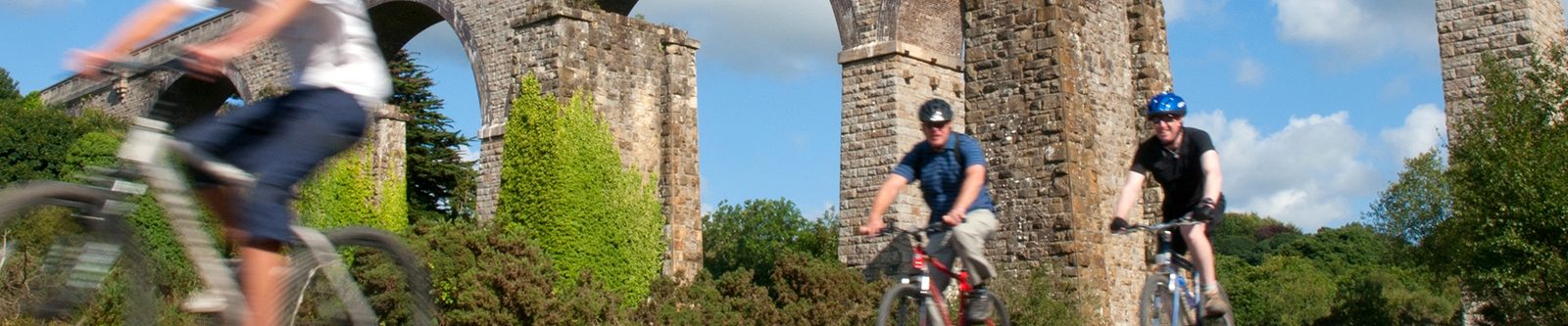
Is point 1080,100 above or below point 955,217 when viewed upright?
above

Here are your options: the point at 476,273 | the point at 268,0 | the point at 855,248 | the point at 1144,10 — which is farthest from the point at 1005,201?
the point at 268,0

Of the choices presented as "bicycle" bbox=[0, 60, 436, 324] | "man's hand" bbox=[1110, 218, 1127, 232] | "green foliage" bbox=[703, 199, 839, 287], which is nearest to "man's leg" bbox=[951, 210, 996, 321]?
"man's hand" bbox=[1110, 218, 1127, 232]

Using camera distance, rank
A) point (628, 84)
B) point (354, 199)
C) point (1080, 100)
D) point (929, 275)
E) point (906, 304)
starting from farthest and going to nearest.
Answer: point (354, 199) → point (628, 84) → point (1080, 100) → point (929, 275) → point (906, 304)

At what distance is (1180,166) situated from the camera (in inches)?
246

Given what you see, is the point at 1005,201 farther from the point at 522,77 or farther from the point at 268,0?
the point at 268,0

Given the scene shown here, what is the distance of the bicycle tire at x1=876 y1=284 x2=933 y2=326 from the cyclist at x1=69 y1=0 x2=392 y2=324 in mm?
2288

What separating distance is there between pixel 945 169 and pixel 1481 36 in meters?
12.2

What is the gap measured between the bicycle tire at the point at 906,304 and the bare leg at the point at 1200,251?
108 centimetres

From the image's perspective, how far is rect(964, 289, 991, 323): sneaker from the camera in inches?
238

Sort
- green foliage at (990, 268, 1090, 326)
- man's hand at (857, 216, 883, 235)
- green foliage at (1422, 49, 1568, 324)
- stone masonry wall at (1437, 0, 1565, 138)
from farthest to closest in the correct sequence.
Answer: stone masonry wall at (1437, 0, 1565, 138) → green foliage at (1422, 49, 1568, 324) → green foliage at (990, 268, 1090, 326) → man's hand at (857, 216, 883, 235)

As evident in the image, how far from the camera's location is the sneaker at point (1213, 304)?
6.09 metres

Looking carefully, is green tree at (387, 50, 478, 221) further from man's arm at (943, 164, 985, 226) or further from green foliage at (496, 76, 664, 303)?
man's arm at (943, 164, 985, 226)

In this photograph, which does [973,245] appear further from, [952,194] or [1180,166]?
[1180,166]

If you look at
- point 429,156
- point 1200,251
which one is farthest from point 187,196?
point 429,156
